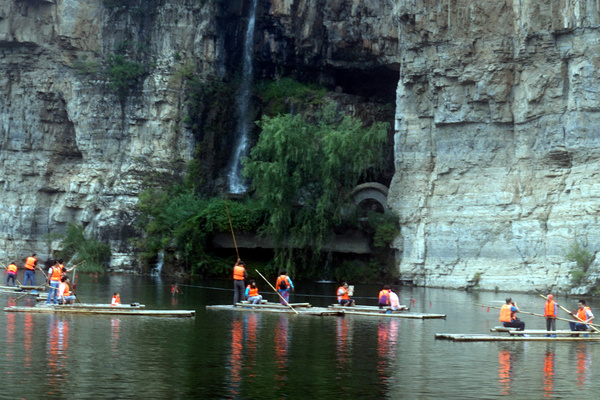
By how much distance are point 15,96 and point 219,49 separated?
55.1 ft

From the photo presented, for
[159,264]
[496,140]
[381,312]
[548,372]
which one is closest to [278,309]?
[381,312]

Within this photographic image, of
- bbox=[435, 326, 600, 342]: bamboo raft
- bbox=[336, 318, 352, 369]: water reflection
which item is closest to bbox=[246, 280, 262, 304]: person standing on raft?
bbox=[336, 318, 352, 369]: water reflection

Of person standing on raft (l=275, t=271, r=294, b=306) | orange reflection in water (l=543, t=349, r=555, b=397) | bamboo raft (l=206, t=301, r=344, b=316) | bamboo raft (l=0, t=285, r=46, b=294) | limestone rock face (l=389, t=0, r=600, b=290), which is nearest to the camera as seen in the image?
orange reflection in water (l=543, t=349, r=555, b=397)

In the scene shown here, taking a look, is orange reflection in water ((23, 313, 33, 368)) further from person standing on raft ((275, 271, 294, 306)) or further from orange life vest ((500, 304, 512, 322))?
orange life vest ((500, 304, 512, 322))

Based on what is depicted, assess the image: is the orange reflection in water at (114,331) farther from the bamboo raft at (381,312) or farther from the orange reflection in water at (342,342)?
the bamboo raft at (381,312)

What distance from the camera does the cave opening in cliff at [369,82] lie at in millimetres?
72438

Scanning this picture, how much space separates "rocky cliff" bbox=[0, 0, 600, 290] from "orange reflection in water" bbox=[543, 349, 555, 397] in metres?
24.4

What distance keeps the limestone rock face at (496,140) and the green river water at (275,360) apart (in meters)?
17.3

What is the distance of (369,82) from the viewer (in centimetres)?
7425

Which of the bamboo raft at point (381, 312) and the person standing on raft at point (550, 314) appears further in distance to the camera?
the bamboo raft at point (381, 312)

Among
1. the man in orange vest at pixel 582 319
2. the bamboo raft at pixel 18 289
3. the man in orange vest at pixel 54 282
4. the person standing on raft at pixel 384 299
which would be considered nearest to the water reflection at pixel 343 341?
the person standing on raft at pixel 384 299

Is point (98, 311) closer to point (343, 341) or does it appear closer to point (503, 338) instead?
point (343, 341)

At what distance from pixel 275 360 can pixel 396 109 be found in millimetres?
40441

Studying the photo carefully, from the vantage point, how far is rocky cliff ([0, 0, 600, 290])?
5138 centimetres
